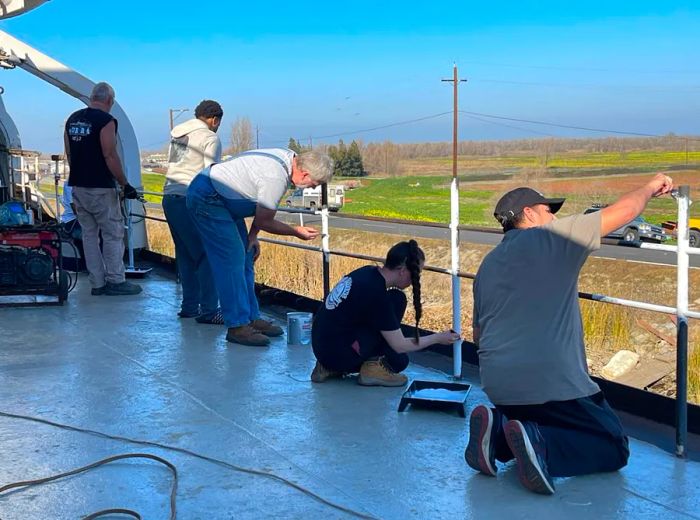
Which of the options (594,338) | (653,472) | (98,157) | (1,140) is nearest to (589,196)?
(594,338)

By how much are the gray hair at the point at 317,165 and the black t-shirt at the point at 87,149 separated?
2.59 m

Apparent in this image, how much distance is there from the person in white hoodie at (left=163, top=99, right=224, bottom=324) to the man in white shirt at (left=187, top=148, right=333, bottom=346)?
2.27 feet

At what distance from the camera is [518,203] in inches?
129

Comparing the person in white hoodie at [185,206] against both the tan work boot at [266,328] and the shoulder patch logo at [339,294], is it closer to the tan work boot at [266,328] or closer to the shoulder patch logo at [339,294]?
the tan work boot at [266,328]

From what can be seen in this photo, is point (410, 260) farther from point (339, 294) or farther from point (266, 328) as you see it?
point (266, 328)

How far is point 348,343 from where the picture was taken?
4.39 meters

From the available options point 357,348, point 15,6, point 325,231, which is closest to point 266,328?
point 325,231

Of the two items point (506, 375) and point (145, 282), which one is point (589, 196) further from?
point (506, 375)

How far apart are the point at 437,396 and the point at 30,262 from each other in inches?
162

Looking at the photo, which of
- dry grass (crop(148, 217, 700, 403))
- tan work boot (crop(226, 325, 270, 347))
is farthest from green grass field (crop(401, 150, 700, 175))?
tan work boot (crop(226, 325, 270, 347))

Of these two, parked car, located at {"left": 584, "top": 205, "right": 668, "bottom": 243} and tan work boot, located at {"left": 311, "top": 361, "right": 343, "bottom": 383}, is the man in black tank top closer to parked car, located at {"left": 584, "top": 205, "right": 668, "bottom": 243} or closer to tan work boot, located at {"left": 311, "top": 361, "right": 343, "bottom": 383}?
tan work boot, located at {"left": 311, "top": 361, "right": 343, "bottom": 383}

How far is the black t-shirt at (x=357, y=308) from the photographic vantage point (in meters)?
4.18

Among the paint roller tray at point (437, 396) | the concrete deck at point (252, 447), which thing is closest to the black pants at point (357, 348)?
the concrete deck at point (252, 447)

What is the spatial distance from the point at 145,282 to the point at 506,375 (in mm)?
5742
